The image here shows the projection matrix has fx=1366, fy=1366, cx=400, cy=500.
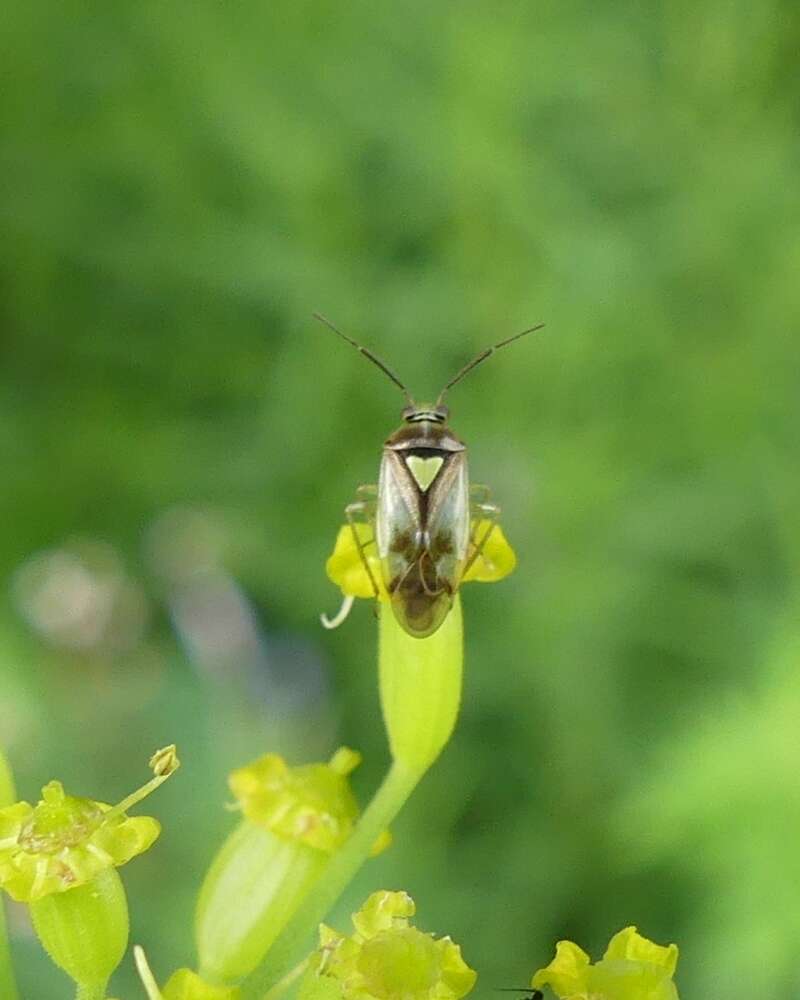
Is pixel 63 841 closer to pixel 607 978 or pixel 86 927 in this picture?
pixel 86 927

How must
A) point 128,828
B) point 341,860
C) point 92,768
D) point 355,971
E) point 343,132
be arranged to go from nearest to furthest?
point 355,971
point 128,828
point 341,860
point 92,768
point 343,132

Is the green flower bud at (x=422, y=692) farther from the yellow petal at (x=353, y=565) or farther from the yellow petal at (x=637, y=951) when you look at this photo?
the yellow petal at (x=637, y=951)

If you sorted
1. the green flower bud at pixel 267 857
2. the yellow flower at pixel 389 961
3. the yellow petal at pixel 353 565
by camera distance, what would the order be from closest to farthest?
the yellow flower at pixel 389 961
the green flower bud at pixel 267 857
the yellow petal at pixel 353 565

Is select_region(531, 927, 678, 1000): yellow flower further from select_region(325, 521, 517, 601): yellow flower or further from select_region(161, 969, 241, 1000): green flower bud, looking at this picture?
select_region(325, 521, 517, 601): yellow flower

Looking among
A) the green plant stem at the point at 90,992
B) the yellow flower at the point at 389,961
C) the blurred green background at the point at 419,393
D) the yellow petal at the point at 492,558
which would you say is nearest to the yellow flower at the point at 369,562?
the yellow petal at the point at 492,558

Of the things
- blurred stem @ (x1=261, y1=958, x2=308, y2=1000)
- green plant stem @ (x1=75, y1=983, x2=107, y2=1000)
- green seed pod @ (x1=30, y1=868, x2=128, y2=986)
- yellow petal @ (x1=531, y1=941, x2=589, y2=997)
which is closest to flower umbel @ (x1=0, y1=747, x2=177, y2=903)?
green seed pod @ (x1=30, y1=868, x2=128, y2=986)

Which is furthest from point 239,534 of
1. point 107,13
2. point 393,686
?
point 393,686

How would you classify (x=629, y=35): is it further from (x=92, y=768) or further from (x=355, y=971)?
(x=355, y=971)
